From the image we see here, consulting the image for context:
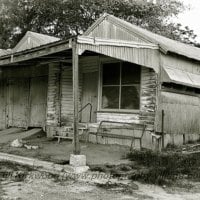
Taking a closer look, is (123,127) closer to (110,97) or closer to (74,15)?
(110,97)

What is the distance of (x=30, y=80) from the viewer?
48.0ft

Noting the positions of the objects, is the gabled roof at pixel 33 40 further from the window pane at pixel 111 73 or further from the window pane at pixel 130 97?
the window pane at pixel 130 97

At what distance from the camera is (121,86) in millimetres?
11133

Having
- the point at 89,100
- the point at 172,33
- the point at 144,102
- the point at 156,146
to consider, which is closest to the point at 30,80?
the point at 89,100

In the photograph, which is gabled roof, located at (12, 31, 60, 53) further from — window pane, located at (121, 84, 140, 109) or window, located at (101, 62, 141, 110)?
window pane, located at (121, 84, 140, 109)

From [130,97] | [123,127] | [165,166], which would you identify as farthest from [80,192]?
[130,97]

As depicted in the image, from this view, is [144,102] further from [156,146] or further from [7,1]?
[7,1]

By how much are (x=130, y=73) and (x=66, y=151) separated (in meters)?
3.34

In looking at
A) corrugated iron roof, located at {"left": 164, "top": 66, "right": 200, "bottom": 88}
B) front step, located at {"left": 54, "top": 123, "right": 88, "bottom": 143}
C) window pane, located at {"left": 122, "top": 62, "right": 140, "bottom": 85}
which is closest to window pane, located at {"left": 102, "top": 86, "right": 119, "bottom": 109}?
window pane, located at {"left": 122, "top": 62, "right": 140, "bottom": 85}

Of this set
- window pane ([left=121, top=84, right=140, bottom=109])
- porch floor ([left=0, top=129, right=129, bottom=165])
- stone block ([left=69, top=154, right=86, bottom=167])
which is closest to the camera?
stone block ([left=69, top=154, right=86, bottom=167])

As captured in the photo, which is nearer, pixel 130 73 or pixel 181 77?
pixel 181 77

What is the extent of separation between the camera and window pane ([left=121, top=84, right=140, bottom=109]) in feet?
34.9

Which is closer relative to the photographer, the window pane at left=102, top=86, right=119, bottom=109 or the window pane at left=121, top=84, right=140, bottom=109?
the window pane at left=121, top=84, right=140, bottom=109

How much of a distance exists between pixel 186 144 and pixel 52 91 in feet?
18.3
